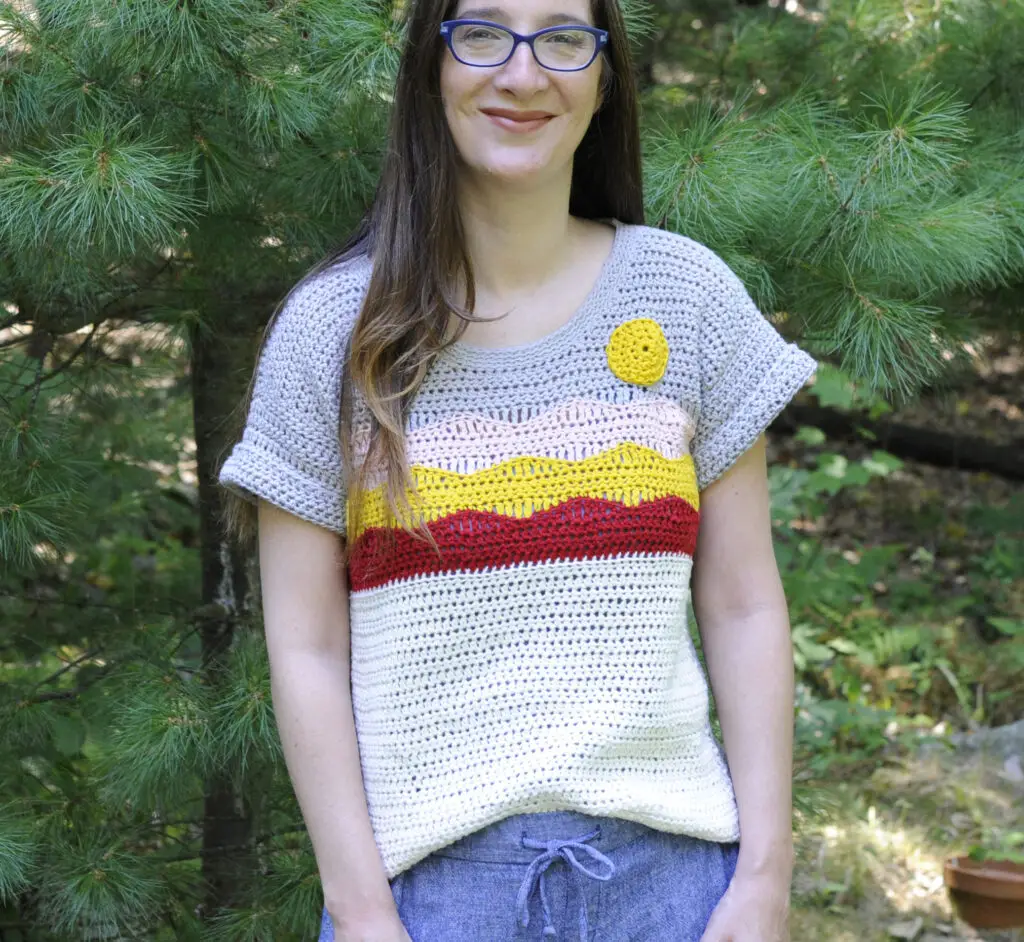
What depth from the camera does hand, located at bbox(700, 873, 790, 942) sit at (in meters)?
1.28

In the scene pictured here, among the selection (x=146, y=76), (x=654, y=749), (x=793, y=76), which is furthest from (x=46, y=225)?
(x=793, y=76)

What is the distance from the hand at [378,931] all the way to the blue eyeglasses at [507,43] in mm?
836

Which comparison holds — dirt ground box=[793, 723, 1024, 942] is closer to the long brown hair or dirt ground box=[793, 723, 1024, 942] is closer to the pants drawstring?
the pants drawstring

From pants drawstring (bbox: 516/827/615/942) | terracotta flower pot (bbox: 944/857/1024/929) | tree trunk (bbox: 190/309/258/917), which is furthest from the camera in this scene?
terracotta flower pot (bbox: 944/857/1024/929)

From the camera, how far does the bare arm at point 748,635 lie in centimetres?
137

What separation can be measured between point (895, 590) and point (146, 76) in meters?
3.16

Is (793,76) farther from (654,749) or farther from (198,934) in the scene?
(198,934)

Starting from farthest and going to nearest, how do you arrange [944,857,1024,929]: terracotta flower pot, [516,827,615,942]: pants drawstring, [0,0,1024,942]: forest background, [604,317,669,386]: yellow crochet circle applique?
[944,857,1024,929]: terracotta flower pot → [0,0,1024,942]: forest background → [604,317,669,386]: yellow crochet circle applique → [516,827,615,942]: pants drawstring

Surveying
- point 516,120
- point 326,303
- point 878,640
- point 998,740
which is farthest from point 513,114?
point 878,640

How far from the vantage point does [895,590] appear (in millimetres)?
4168

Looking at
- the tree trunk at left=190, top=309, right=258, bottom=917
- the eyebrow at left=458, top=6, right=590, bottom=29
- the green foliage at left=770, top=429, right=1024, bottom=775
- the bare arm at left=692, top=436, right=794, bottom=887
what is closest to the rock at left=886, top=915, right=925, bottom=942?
the green foliage at left=770, top=429, right=1024, bottom=775

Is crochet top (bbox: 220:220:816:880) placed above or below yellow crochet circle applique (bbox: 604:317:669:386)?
below

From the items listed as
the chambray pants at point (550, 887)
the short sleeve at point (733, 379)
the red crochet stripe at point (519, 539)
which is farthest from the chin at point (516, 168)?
the chambray pants at point (550, 887)

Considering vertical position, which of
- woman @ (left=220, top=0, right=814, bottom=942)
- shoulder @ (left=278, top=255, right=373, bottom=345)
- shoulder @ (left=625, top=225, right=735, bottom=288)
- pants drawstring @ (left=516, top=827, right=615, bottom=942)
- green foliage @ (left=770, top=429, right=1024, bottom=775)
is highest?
shoulder @ (left=625, top=225, right=735, bottom=288)
